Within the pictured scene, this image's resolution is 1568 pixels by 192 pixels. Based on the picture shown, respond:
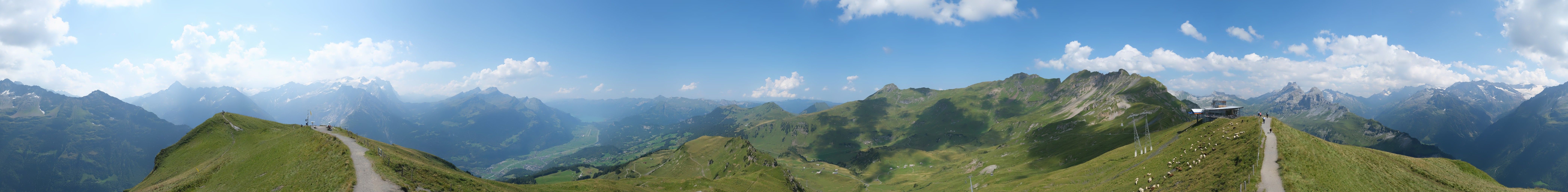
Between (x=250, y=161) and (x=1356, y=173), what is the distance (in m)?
144

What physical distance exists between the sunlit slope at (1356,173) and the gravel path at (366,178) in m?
90.9

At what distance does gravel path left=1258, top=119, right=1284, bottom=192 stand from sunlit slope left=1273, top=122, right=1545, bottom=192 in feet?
1.68

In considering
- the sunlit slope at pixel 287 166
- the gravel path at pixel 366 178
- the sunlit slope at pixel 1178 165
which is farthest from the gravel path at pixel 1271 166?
the gravel path at pixel 366 178

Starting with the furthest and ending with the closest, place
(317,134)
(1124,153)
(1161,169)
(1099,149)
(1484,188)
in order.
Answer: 1. (1099,149)
2. (1124,153)
3. (317,134)
4. (1161,169)
5. (1484,188)

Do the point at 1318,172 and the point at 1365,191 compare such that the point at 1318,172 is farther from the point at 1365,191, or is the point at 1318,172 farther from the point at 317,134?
the point at 317,134

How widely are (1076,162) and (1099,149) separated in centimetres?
807

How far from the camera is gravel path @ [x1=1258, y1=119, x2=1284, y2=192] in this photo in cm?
4922

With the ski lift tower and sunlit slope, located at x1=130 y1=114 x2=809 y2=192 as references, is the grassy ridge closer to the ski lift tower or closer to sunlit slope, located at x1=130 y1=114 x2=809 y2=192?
sunlit slope, located at x1=130 y1=114 x2=809 y2=192

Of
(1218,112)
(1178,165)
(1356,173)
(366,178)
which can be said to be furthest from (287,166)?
(1218,112)

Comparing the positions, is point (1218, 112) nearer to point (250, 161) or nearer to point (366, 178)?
point (366, 178)


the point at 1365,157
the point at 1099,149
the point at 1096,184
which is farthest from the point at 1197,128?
the point at 1099,149

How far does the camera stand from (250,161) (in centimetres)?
7544

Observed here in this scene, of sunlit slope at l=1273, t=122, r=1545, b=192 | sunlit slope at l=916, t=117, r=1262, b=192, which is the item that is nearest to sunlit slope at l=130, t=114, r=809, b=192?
sunlit slope at l=916, t=117, r=1262, b=192

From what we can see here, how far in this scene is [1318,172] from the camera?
52531 mm
